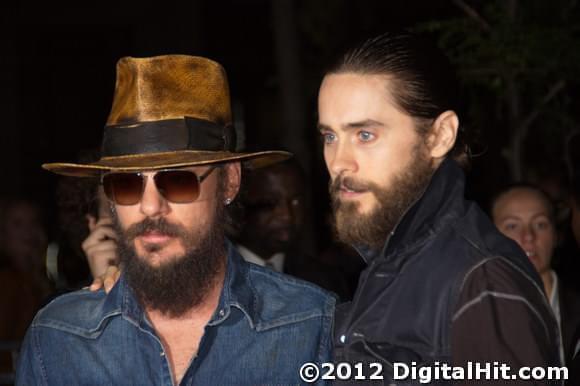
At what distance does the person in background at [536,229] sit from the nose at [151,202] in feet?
9.25

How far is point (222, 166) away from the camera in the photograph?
4547mm

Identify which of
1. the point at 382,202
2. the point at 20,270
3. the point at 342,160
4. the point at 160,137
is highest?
the point at 160,137

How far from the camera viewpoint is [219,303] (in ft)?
14.1

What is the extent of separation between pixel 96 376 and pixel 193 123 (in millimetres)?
952

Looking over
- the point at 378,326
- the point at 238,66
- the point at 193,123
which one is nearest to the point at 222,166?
the point at 193,123

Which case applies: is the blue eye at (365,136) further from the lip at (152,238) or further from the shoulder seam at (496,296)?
the lip at (152,238)

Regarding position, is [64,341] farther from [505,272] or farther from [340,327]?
[505,272]

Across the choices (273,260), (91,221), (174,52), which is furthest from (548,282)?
(174,52)

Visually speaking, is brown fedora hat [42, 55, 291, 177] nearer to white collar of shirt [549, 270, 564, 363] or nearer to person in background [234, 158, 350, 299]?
person in background [234, 158, 350, 299]

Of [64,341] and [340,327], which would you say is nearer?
[340,327]

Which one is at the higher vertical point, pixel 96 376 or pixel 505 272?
pixel 505 272

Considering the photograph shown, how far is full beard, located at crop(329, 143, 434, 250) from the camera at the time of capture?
12.1ft

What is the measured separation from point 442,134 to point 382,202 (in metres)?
0.29

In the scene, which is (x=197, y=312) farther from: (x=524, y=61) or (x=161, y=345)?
(x=524, y=61)
